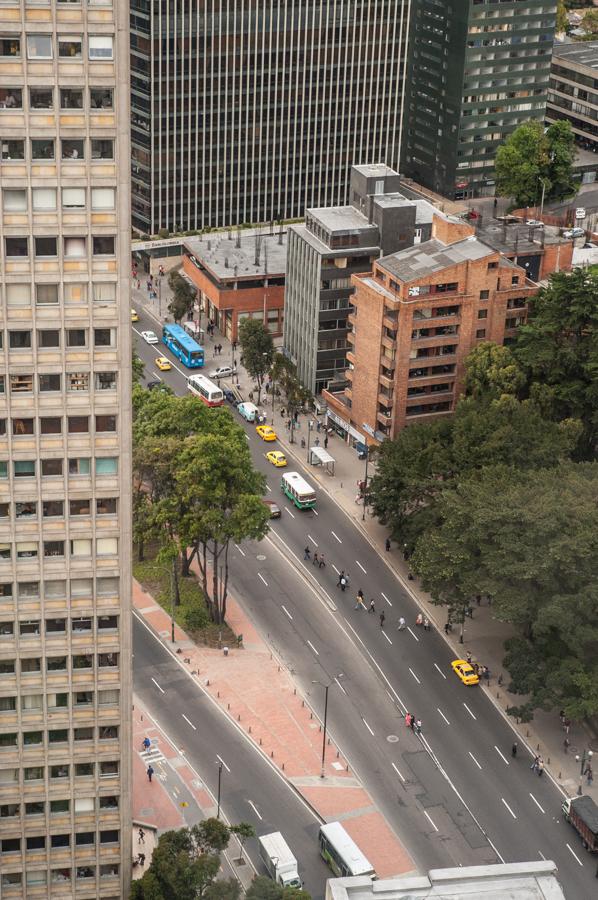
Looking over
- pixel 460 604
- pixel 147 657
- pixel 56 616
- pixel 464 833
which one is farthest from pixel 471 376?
pixel 56 616

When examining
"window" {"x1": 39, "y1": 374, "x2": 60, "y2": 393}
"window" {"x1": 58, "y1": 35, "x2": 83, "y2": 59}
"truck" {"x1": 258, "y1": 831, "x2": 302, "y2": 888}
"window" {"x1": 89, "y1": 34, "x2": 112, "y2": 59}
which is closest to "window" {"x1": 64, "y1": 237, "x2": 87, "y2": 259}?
"window" {"x1": 39, "y1": 374, "x2": 60, "y2": 393}

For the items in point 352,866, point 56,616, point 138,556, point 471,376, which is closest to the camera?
point 56,616

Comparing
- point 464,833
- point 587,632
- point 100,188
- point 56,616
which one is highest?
point 100,188

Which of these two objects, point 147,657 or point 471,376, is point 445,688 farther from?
point 471,376

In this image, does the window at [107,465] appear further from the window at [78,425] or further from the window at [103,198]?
the window at [103,198]

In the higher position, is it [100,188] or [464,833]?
[100,188]

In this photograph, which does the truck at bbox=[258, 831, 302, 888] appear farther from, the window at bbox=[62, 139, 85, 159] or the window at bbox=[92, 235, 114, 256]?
the window at bbox=[62, 139, 85, 159]

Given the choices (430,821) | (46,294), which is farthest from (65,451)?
(430,821)
